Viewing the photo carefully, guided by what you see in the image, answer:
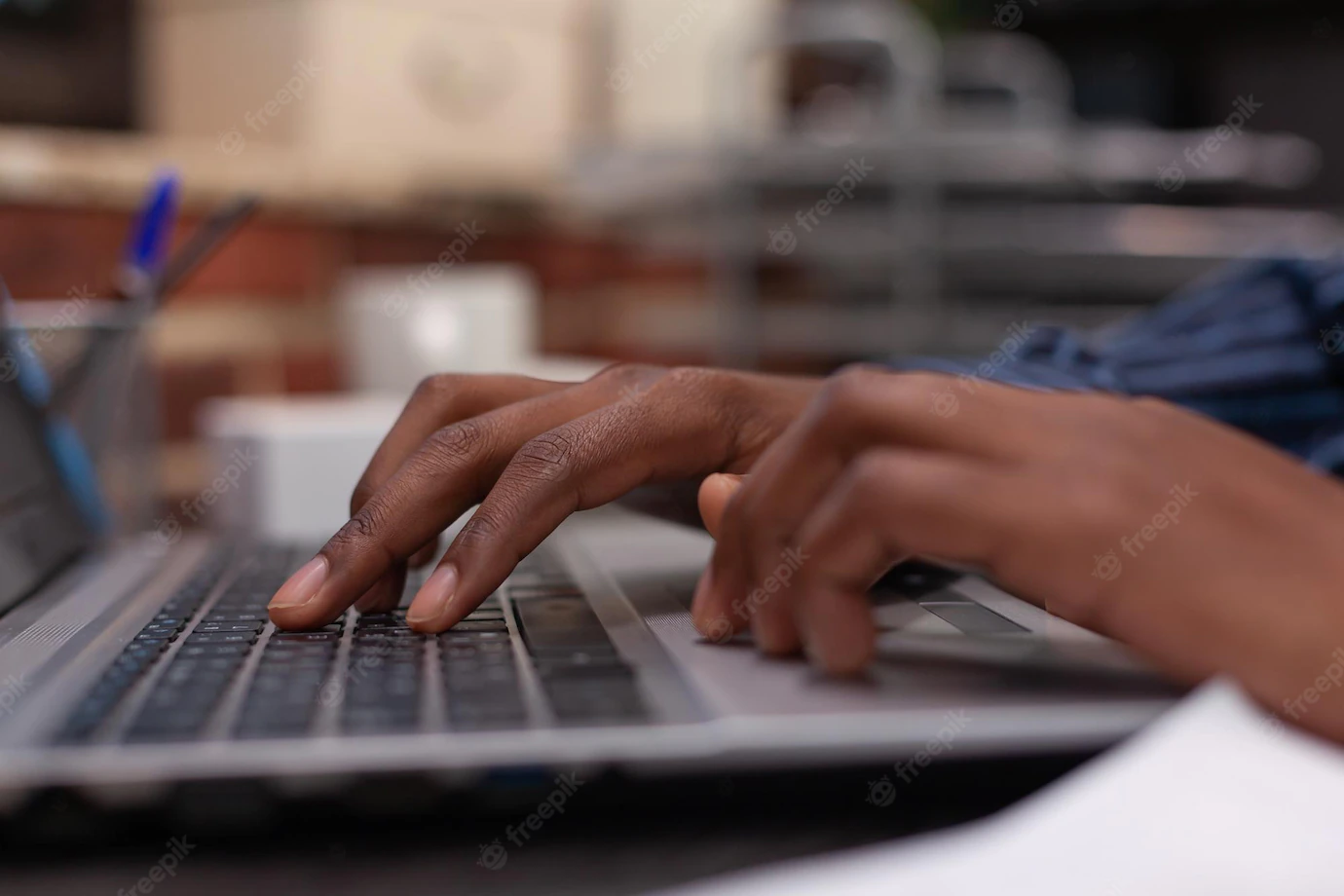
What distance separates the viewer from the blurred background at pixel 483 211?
3.00 feet

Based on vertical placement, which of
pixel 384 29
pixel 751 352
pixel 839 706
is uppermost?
pixel 384 29

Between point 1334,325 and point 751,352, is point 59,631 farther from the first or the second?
point 751,352

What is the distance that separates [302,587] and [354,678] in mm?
71

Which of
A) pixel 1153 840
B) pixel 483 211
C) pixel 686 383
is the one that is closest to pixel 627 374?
pixel 686 383

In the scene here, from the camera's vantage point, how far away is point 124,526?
2.29 feet

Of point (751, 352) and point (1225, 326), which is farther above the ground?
point (1225, 326)

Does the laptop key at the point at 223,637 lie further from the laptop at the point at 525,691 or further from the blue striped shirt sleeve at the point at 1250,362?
the blue striped shirt sleeve at the point at 1250,362

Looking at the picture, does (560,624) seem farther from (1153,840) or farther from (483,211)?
(483,211)

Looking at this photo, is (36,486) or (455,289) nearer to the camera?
(36,486)

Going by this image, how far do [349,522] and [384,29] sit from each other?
1295 mm

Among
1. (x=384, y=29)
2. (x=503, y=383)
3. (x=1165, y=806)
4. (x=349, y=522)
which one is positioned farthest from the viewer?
(x=384, y=29)

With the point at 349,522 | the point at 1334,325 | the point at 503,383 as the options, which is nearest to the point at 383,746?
the point at 349,522

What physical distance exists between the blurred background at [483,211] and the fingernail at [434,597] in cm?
36

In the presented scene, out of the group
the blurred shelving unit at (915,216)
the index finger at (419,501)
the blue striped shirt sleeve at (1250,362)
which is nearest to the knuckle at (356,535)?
the index finger at (419,501)
